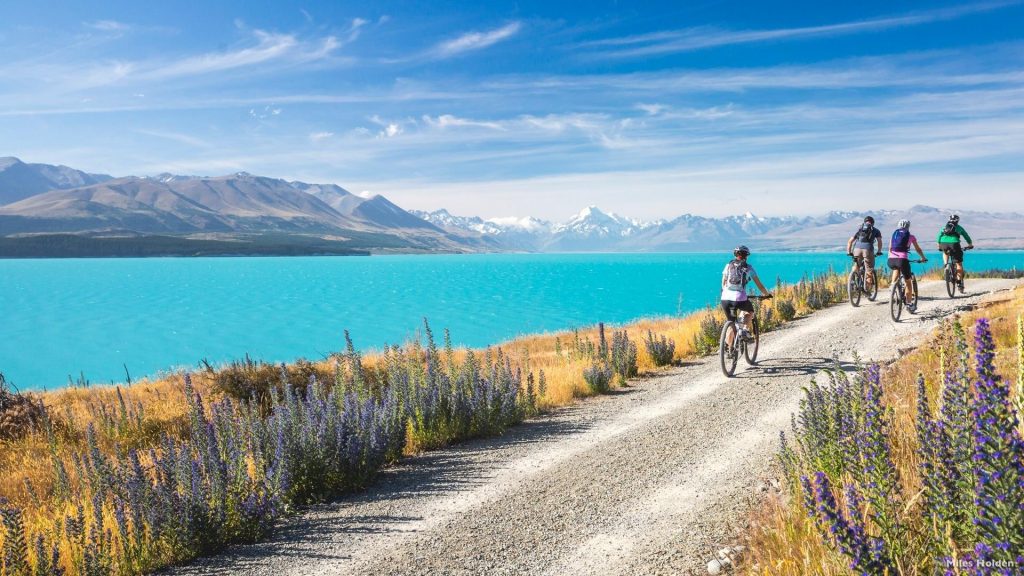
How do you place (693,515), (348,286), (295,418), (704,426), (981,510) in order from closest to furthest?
(981,510) → (693,515) → (295,418) → (704,426) → (348,286)

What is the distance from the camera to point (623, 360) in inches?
579

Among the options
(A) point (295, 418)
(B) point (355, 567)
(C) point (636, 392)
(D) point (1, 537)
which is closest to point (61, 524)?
(D) point (1, 537)

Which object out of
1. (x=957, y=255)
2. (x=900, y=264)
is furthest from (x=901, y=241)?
(x=957, y=255)

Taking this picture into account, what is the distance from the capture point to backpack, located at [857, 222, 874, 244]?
62.5 feet

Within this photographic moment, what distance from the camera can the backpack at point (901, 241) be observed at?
17.6 m

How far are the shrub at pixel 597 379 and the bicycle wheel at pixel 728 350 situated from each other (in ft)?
8.16

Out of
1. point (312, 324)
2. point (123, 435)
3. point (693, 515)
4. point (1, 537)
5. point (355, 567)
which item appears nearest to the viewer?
point (355, 567)

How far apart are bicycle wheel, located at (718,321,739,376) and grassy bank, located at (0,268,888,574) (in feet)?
7.50

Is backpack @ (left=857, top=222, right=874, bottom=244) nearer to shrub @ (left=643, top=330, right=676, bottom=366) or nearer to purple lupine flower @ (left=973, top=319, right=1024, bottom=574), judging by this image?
shrub @ (left=643, top=330, right=676, bottom=366)

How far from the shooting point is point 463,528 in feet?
20.2

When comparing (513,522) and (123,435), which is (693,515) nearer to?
(513,522)

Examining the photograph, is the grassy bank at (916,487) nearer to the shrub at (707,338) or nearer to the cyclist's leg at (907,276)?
the shrub at (707,338)

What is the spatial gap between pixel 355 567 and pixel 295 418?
113 inches

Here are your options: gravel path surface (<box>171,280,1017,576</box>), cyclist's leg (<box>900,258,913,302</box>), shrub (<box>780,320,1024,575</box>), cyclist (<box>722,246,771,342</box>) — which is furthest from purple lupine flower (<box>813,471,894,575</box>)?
cyclist's leg (<box>900,258,913,302</box>)
